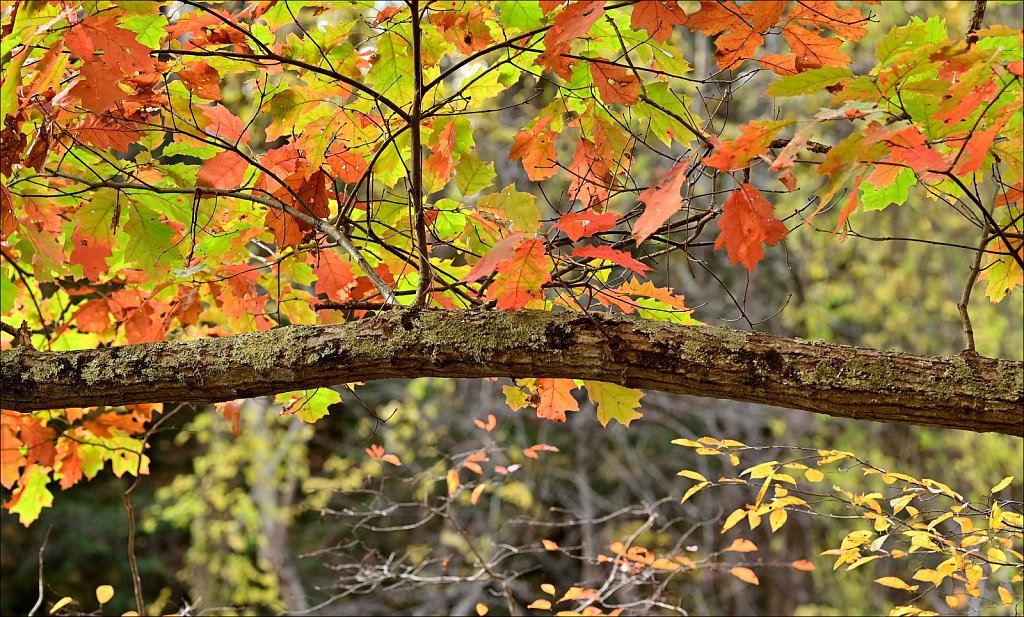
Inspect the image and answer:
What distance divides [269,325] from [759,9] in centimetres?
135

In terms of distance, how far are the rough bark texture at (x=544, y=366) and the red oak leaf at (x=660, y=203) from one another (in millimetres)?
249

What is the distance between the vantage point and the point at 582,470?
6027 mm

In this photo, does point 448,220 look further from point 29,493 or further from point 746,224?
point 29,493

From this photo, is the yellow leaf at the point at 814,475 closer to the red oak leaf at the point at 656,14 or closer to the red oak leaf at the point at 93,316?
the red oak leaf at the point at 656,14

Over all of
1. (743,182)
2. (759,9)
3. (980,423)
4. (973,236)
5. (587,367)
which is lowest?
(980,423)

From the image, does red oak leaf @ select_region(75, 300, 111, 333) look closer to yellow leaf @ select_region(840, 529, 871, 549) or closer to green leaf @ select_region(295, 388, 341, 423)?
green leaf @ select_region(295, 388, 341, 423)

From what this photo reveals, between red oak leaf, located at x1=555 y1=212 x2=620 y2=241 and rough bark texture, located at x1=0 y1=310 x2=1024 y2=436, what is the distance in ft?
0.39

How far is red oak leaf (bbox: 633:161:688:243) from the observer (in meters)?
0.91

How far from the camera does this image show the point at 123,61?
4.03ft

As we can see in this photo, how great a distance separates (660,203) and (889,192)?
64 centimetres

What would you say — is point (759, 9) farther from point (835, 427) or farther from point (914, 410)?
point (835, 427)

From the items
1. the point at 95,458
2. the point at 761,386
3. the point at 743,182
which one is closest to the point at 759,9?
the point at 743,182

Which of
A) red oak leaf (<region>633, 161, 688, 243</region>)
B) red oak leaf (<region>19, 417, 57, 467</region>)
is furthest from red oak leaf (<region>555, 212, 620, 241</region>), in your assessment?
red oak leaf (<region>19, 417, 57, 467</region>)

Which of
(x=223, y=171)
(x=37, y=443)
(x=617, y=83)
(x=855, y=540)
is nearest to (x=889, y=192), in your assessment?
(x=617, y=83)
